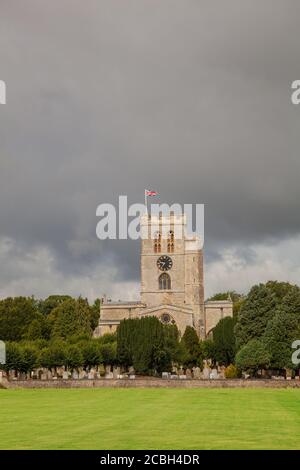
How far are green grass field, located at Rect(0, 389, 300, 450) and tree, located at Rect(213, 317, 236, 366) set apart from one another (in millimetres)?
49508

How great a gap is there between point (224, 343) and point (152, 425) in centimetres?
6470

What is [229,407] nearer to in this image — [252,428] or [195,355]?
[252,428]

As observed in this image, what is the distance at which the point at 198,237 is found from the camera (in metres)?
114

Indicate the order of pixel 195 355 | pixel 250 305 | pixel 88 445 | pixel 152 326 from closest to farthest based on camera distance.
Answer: pixel 88 445 < pixel 250 305 < pixel 152 326 < pixel 195 355

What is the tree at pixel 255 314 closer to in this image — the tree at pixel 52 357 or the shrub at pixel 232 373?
the shrub at pixel 232 373

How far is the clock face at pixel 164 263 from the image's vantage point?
11238 centimetres

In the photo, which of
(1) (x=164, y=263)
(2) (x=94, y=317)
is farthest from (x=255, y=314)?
(2) (x=94, y=317)

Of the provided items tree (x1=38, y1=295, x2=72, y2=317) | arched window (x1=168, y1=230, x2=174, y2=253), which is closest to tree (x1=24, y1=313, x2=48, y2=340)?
arched window (x1=168, y1=230, x2=174, y2=253)

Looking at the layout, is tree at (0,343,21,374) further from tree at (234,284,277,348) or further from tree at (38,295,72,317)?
tree at (38,295,72,317)

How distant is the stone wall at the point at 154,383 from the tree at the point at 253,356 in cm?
839

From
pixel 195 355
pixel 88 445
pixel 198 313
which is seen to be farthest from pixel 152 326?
pixel 88 445

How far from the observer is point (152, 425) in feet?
82.3
